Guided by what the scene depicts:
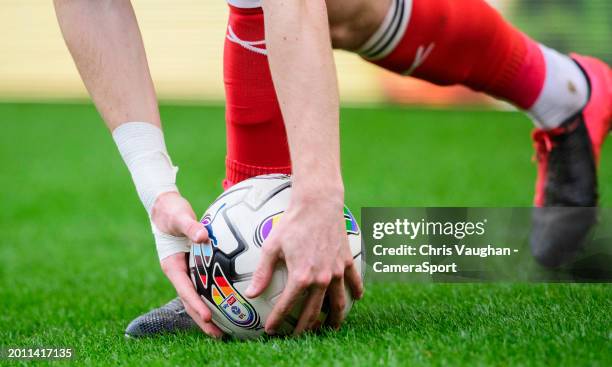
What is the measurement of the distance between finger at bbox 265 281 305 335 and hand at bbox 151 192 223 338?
0.44ft

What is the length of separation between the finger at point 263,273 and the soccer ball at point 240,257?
3 cm

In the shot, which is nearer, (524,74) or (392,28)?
(392,28)

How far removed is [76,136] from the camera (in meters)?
6.44

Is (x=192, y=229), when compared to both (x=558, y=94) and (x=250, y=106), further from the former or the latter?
(x=558, y=94)

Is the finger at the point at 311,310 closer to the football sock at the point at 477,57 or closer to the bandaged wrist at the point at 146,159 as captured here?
the bandaged wrist at the point at 146,159

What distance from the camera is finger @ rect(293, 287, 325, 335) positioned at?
1.45 m

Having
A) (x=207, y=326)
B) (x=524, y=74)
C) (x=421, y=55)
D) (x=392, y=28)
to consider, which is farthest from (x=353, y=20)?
(x=207, y=326)

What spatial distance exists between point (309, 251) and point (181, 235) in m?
0.38

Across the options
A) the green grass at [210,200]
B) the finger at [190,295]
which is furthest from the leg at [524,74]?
the finger at [190,295]

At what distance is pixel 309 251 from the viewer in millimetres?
1378

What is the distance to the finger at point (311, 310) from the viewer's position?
4.76 ft

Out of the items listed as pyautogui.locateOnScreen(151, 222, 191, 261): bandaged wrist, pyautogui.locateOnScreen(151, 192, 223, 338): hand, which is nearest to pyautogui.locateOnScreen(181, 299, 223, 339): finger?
pyautogui.locateOnScreen(151, 192, 223, 338): hand

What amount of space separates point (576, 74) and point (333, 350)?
45.5 inches

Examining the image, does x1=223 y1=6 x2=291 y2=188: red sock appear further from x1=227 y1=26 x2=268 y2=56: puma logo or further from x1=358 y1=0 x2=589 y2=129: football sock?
x1=358 y1=0 x2=589 y2=129: football sock
